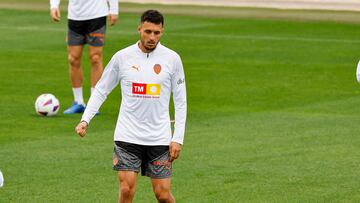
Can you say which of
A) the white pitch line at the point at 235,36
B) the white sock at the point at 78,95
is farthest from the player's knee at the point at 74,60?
the white pitch line at the point at 235,36

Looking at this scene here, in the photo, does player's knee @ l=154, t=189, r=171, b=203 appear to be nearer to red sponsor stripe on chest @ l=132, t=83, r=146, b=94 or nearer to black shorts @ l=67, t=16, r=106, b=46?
red sponsor stripe on chest @ l=132, t=83, r=146, b=94

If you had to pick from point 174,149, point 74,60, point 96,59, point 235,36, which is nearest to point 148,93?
point 174,149

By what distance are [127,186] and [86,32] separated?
858 centimetres

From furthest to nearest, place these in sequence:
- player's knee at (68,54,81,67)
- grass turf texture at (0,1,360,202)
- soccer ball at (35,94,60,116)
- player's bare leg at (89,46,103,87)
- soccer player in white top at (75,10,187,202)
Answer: player's knee at (68,54,81,67) < player's bare leg at (89,46,103,87) < soccer ball at (35,94,60,116) < grass turf texture at (0,1,360,202) < soccer player in white top at (75,10,187,202)

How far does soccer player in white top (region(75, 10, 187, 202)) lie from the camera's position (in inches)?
441

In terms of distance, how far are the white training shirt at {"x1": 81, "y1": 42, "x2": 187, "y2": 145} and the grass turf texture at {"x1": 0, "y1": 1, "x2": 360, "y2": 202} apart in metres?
2.07

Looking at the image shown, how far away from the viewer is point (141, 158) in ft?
37.4

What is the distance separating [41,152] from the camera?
15914 mm

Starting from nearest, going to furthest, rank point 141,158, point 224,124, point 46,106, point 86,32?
point 141,158 < point 224,124 < point 46,106 < point 86,32

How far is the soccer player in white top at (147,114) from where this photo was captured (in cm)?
1121

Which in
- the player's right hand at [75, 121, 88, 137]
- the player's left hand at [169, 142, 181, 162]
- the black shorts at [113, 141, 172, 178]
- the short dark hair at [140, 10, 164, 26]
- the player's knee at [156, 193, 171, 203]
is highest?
the short dark hair at [140, 10, 164, 26]

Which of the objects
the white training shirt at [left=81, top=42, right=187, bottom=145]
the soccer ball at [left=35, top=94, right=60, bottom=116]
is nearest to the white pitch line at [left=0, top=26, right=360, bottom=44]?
the soccer ball at [left=35, top=94, right=60, bottom=116]

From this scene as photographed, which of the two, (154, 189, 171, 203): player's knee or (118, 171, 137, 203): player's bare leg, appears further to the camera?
(154, 189, 171, 203): player's knee

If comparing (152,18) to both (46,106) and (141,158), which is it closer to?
(141,158)
